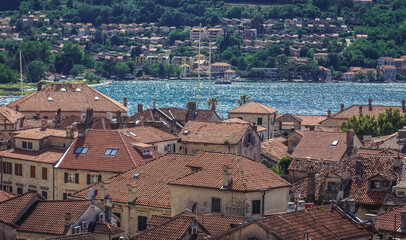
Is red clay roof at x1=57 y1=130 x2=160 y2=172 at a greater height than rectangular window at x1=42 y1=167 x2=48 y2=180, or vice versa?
red clay roof at x1=57 y1=130 x2=160 y2=172

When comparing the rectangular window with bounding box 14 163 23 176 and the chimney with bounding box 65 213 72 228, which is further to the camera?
the rectangular window with bounding box 14 163 23 176

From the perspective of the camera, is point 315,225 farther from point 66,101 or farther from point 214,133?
point 66,101

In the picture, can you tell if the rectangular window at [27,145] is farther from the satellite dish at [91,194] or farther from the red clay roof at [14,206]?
the red clay roof at [14,206]

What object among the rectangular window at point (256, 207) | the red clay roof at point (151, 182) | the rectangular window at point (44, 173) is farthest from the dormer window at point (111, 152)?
the rectangular window at point (256, 207)

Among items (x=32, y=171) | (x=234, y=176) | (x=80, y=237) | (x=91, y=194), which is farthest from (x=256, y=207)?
(x=32, y=171)

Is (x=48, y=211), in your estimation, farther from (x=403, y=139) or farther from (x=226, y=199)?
(x=403, y=139)

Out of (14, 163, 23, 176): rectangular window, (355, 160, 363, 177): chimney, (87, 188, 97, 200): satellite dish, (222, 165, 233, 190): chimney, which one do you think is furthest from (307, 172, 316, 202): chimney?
(14, 163, 23, 176): rectangular window

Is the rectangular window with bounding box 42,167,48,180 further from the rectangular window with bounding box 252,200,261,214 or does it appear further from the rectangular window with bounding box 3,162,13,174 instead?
the rectangular window with bounding box 252,200,261,214
